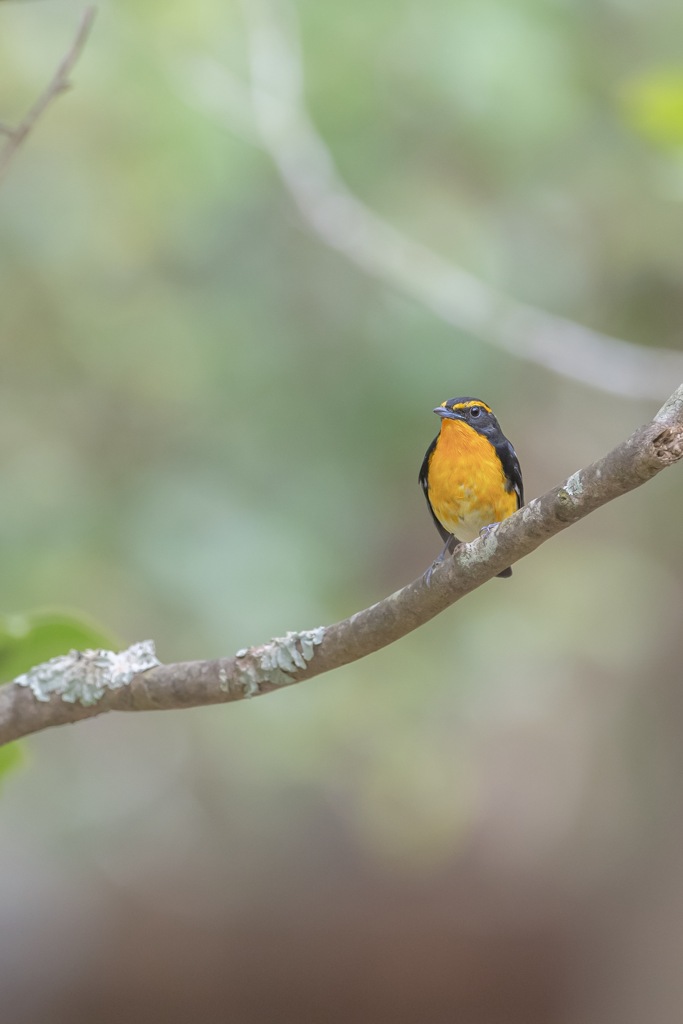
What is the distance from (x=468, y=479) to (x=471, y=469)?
3cm

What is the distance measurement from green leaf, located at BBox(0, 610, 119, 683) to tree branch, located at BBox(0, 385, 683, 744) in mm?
216

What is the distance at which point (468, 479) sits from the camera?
307cm

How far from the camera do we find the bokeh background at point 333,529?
6.67m

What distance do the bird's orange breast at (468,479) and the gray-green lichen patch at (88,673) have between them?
0.91 meters

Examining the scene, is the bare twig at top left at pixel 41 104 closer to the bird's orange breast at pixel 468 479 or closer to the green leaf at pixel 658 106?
the bird's orange breast at pixel 468 479

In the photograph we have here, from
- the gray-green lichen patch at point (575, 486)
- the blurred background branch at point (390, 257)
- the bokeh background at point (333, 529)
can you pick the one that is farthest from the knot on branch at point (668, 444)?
the bokeh background at point (333, 529)

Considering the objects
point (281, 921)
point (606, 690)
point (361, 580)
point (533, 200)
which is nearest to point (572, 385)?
point (533, 200)

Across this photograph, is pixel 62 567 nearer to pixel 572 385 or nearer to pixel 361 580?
pixel 361 580

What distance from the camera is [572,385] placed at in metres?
7.65

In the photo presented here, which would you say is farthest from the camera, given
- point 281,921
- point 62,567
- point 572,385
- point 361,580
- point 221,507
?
point 281,921

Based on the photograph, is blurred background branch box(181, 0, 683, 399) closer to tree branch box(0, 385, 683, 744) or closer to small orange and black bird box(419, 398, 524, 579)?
small orange and black bird box(419, 398, 524, 579)

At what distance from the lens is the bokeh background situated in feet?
21.9

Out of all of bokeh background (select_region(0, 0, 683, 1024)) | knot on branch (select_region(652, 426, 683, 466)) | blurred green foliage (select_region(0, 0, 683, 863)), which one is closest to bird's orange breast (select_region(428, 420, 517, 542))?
knot on branch (select_region(652, 426, 683, 466))

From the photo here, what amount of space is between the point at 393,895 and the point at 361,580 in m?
2.76
